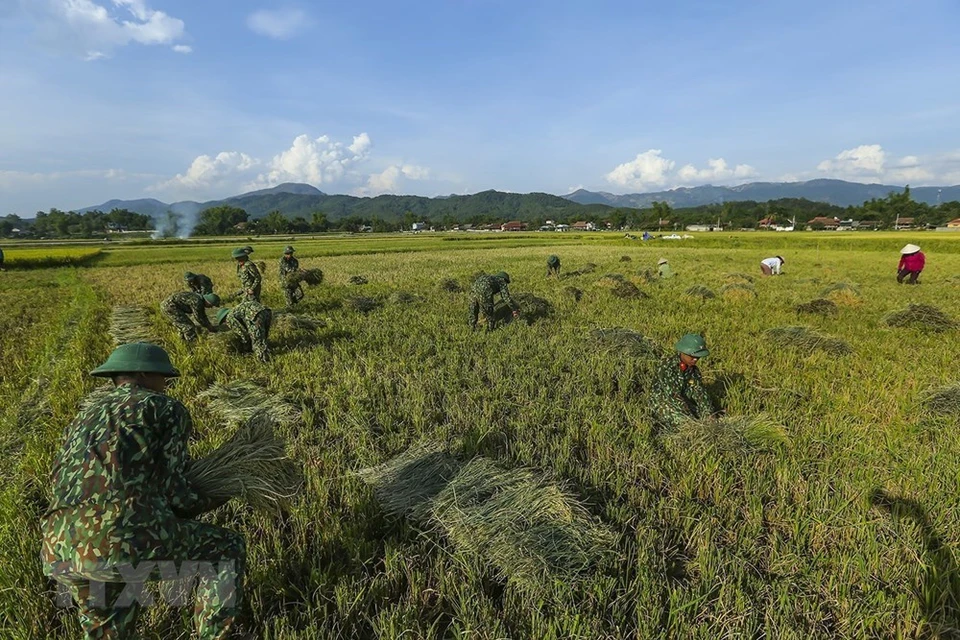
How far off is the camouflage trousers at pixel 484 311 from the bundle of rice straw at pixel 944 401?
6.32 m

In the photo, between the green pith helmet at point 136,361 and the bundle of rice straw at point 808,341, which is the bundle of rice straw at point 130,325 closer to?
the green pith helmet at point 136,361

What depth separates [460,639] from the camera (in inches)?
90.0

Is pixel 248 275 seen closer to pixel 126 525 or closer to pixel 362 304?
pixel 362 304

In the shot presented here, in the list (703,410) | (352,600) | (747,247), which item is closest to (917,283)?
(703,410)

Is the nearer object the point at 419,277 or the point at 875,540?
the point at 875,540

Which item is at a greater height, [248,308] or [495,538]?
[248,308]

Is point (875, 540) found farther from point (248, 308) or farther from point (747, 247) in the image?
point (747, 247)

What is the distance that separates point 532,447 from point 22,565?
3652 millimetres

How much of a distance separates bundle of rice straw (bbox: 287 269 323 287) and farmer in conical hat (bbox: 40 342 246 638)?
1028 cm

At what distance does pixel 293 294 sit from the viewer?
12.3 metres

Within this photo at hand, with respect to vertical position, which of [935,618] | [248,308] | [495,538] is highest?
[248,308]

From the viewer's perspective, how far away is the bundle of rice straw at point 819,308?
397 inches

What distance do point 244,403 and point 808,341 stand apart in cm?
882

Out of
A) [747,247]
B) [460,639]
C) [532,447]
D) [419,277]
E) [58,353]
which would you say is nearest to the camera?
[460,639]
